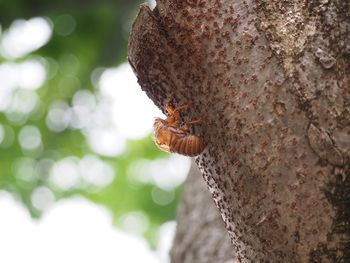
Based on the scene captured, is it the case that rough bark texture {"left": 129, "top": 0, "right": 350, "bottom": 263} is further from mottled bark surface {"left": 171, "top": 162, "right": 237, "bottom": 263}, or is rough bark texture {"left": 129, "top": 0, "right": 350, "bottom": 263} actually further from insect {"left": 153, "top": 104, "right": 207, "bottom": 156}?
mottled bark surface {"left": 171, "top": 162, "right": 237, "bottom": 263}

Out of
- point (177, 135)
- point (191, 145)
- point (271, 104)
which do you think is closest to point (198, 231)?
point (177, 135)

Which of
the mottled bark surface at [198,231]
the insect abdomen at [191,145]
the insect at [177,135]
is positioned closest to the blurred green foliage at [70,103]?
the mottled bark surface at [198,231]

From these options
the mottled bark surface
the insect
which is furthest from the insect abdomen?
the mottled bark surface

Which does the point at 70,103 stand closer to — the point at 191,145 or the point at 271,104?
the point at 191,145

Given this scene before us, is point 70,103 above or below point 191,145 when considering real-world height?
below

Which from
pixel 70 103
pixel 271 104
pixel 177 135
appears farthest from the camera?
pixel 70 103

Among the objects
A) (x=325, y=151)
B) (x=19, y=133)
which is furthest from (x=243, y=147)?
(x=19, y=133)

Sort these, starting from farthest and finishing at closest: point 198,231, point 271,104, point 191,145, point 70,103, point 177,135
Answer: point 70,103
point 198,231
point 177,135
point 191,145
point 271,104

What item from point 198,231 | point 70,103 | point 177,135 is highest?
point 177,135
